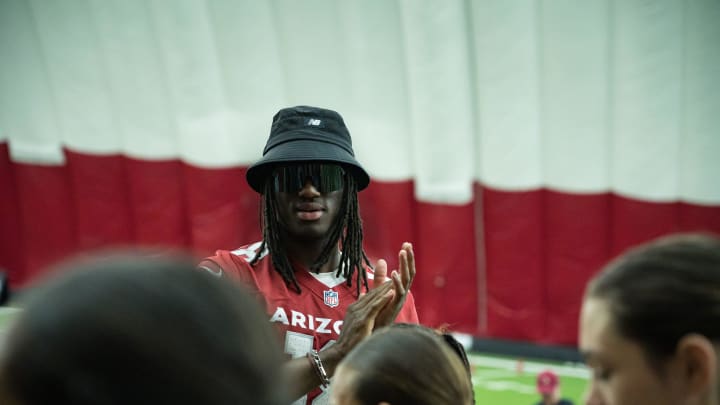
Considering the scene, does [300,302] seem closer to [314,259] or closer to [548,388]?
[314,259]

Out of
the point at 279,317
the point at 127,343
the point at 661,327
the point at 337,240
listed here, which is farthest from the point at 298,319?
the point at 127,343

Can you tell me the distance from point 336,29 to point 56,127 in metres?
2.72

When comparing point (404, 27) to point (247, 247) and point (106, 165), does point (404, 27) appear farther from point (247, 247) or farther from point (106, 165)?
point (247, 247)

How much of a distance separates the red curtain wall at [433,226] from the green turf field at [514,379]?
0.70 feet

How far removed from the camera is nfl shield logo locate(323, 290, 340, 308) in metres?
2.27

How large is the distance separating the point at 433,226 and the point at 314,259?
10.9ft

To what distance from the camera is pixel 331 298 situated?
228 cm

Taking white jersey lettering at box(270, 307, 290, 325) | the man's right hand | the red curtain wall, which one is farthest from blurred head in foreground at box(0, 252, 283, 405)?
the red curtain wall

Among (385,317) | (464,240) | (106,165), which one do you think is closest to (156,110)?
(106,165)

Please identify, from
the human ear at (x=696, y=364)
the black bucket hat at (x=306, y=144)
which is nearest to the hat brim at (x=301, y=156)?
the black bucket hat at (x=306, y=144)

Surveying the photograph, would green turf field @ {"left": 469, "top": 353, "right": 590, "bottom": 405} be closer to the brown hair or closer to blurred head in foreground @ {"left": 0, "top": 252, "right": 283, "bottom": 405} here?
the brown hair

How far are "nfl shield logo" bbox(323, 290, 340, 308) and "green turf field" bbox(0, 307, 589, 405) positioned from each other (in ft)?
8.94

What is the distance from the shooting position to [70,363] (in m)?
0.59

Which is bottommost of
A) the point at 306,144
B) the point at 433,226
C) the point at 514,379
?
the point at 514,379
